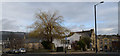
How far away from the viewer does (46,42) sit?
37875mm

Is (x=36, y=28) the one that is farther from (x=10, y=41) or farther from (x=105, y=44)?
(x=105, y=44)

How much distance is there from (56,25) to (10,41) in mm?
20745

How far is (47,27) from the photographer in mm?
35625

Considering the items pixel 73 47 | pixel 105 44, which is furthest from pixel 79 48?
pixel 105 44

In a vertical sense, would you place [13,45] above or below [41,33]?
below

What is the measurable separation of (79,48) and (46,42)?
32.8 feet

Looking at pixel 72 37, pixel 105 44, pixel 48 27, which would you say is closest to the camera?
pixel 48 27

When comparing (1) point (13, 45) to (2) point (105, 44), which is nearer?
(1) point (13, 45)

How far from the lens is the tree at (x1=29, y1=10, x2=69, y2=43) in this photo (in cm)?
3569

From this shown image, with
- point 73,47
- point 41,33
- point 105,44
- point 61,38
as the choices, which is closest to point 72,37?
point 73,47

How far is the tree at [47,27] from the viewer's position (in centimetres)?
3569

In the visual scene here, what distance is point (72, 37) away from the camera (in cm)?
5356

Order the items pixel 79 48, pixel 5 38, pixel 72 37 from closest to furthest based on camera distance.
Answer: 1. pixel 79 48
2. pixel 5 38
3. pixel 72 37

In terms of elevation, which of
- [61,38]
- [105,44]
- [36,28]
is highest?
[36,28]
